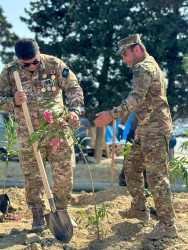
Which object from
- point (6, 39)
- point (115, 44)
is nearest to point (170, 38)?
point (115, 44)

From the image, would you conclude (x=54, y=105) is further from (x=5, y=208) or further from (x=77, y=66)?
(x=77, y=66)

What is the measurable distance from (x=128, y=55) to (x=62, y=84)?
81 centimetres

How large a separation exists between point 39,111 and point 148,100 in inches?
44.5

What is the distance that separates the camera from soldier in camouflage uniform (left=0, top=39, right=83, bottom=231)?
12.2ft

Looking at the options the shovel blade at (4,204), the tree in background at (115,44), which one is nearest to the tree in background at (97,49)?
the tree in background at (115,44)

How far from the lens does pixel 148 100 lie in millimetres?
3375

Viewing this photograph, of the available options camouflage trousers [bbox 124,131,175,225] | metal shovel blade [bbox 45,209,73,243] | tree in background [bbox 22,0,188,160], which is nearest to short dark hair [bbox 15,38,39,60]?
camouflage trousers [bbox 124,131,175,225]

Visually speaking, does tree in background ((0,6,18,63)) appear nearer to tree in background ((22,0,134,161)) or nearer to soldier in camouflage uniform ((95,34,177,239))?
tree in background ((22,0,134,161))

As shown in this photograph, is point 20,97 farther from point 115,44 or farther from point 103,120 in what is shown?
point 115,44

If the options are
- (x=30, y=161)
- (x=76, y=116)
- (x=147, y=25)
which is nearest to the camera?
(x=76, y=116)

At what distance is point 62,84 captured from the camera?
12.7 feet

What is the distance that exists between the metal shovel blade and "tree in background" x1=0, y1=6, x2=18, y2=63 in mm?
13195

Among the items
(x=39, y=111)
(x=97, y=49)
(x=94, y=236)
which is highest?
(x=97, y=49)

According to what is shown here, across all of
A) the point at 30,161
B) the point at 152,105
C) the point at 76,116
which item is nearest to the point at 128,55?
the point at 152,105
